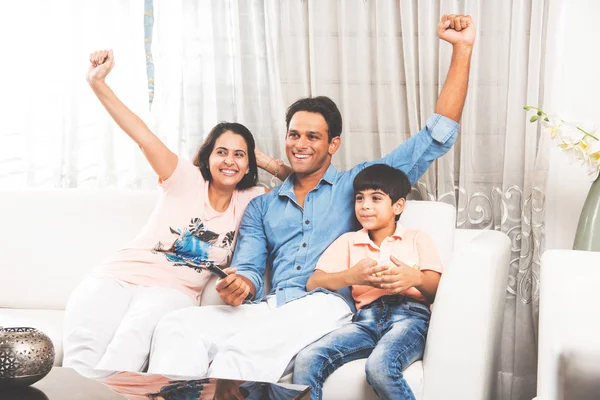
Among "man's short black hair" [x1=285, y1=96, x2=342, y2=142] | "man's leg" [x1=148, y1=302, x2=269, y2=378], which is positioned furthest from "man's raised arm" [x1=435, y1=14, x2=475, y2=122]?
"man's leg" [x1=148, y1=302, x2=269, y2=378]

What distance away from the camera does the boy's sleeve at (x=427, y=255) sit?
221cm

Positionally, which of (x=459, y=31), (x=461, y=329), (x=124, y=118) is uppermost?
(x=459, y=31)

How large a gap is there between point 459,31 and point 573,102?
0.51 m

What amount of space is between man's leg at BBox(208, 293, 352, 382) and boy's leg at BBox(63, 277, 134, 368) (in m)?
0.42

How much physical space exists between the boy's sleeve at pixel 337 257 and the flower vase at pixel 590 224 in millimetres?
706

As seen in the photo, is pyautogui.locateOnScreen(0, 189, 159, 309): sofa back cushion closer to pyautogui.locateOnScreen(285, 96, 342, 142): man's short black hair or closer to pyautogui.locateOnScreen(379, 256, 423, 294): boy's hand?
pyautogui.locateOnScreen(285, 96, 342, 142): man's short black hair

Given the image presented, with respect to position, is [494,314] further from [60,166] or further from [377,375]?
[60,166]

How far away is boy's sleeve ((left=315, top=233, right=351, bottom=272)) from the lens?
2326 mm

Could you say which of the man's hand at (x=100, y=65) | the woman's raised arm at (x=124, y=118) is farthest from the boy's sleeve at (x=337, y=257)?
the man's hand at (x=100, y=65)

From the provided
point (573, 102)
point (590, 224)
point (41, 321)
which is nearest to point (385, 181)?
point (590, 224)

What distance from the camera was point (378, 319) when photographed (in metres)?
2.19

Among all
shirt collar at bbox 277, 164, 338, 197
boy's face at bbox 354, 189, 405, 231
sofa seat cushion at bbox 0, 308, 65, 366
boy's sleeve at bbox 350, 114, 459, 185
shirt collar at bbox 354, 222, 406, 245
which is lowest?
sofa seat cushion at bbox 0, 308, 65, 366

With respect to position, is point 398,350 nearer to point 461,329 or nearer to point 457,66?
point 461,329

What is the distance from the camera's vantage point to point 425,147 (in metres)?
2.39
